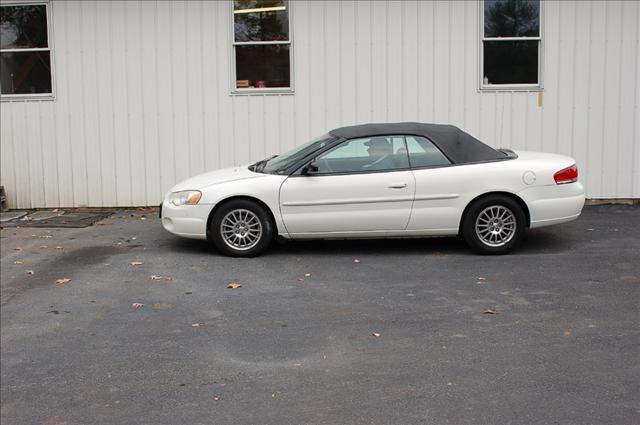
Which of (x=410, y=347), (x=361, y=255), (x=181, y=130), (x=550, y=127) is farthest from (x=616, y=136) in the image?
(x=410, y=347)

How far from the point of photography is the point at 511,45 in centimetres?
1320

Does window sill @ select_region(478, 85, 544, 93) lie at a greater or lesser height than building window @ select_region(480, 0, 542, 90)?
lesser

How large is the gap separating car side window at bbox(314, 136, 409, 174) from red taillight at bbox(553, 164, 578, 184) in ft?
5.51

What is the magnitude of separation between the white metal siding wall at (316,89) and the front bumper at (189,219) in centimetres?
375

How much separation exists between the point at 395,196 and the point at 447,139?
0.95 m

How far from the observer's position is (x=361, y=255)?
9.73 m

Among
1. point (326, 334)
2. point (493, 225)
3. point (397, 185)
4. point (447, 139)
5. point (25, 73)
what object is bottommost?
point (326, 334)

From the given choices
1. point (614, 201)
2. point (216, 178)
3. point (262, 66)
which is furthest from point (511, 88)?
point (216, 178)

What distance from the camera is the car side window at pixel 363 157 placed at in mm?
9477

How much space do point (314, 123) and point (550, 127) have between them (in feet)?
12.0

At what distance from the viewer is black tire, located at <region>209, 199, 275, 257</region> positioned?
31.1 feet

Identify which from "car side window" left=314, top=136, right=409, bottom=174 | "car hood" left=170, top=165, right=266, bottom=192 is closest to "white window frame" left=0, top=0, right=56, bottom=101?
"car hood" left=170, top=165, right=266, bottom=192

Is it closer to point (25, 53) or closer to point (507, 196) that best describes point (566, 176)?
point (507, 196)

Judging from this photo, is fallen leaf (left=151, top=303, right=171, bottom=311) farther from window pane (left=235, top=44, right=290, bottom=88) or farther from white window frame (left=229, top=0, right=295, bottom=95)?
window pane (left=235, top=44, right=290, bottom=88)
